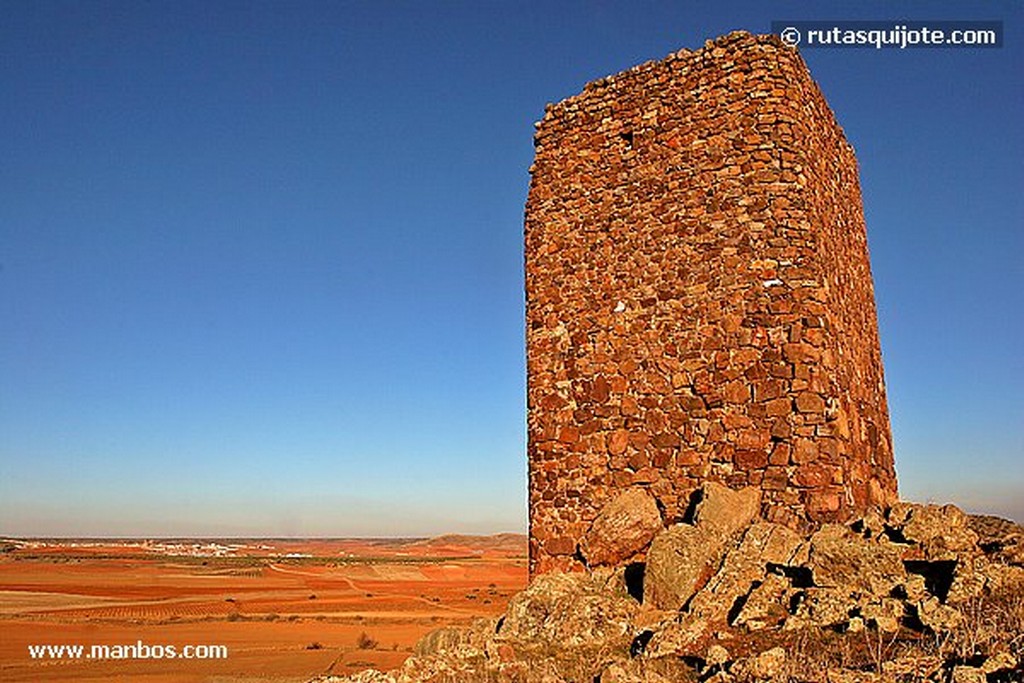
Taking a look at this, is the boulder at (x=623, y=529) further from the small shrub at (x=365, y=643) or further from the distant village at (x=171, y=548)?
the distant village at (x=171, y=548)

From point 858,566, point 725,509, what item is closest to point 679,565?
point 725,509

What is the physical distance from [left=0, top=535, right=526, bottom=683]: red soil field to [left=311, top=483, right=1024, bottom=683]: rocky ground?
23.9ft

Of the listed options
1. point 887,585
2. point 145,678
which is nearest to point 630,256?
point 887,585

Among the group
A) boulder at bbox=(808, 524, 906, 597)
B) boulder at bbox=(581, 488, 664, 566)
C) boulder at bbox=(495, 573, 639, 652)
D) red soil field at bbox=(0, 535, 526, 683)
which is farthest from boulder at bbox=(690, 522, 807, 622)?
red soil field at bbox=(0, 535, 526, 683)

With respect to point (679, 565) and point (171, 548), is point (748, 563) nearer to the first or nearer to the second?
point (679, 565)

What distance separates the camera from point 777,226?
25.6ft

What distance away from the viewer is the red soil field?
14.7 meters

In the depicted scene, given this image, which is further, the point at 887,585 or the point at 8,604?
the point at 8,604

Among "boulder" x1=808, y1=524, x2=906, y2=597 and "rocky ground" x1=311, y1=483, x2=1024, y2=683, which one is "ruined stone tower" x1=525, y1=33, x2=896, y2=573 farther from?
"boulder" x1=808, y1=524, x2=906, y2=597

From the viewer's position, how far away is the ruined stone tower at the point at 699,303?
292 inches

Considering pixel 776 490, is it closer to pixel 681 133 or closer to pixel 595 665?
pixel 595 665

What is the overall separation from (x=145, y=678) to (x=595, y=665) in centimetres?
1122

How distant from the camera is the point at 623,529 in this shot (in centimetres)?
756

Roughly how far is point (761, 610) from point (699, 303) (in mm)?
3405
